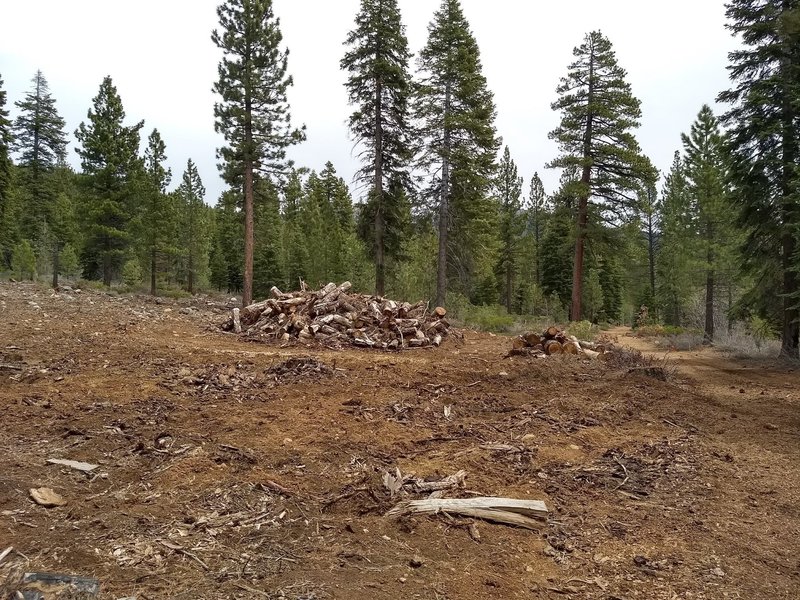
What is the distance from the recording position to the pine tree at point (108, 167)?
24.9 m

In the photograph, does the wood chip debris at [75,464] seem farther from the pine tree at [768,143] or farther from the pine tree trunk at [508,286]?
the pine tree trunk at [508,286]

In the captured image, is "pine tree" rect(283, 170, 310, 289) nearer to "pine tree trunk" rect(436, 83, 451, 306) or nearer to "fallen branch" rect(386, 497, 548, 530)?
"pine tree trunk" rect(436, 83, 451, 306)

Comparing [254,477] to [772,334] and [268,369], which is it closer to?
[268,369]

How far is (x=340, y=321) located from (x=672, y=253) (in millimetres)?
30168

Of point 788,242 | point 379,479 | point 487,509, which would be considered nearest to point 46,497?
point 379,479

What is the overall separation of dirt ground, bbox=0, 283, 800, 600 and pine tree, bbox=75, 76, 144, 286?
1851 centimetres

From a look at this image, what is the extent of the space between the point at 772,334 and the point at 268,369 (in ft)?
60.7

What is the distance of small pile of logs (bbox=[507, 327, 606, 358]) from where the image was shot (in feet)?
38.8

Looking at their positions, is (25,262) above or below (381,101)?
below

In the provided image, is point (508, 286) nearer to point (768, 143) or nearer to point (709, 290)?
point (709, 290)

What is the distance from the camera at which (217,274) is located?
48250 millimetres

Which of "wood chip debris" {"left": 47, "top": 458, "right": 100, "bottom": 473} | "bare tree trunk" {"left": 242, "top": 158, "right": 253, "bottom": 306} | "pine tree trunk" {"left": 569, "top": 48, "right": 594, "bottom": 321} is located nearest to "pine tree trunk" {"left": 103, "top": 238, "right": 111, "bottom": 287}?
"bare tree trunk" {"left": 242, "top": 158, "right": 253, "bottom": 306}

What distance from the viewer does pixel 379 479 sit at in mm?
4570

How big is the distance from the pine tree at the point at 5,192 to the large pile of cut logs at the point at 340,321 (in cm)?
2177
